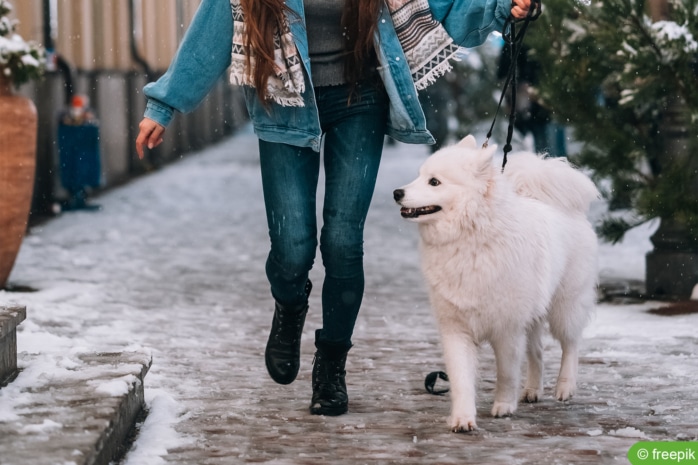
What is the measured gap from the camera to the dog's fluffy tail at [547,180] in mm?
5000

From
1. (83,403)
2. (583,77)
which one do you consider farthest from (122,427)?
(583,77)

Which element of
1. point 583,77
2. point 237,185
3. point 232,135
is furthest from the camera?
point 232,135

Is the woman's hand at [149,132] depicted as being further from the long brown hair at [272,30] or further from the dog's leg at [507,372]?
the dog's leg at [507,372]

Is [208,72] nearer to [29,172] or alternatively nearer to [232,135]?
[29,172]

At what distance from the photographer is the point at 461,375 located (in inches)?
178

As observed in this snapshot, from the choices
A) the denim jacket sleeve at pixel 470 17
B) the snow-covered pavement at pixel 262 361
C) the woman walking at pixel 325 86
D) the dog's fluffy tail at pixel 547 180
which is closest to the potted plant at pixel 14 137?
the snow-covered pavement at pixel 262 361

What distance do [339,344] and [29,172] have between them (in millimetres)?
3926

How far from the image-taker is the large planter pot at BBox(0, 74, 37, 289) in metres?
7.85

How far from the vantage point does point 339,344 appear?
4785mm

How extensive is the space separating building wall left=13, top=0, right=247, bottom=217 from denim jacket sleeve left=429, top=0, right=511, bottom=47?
821 cm

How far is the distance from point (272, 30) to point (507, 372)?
5.19 ft

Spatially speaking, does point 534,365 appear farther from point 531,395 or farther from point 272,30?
point 272,30

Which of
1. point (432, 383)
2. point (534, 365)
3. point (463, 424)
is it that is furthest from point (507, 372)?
point (432, 383)

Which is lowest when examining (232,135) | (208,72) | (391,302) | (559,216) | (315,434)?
(232,135)
